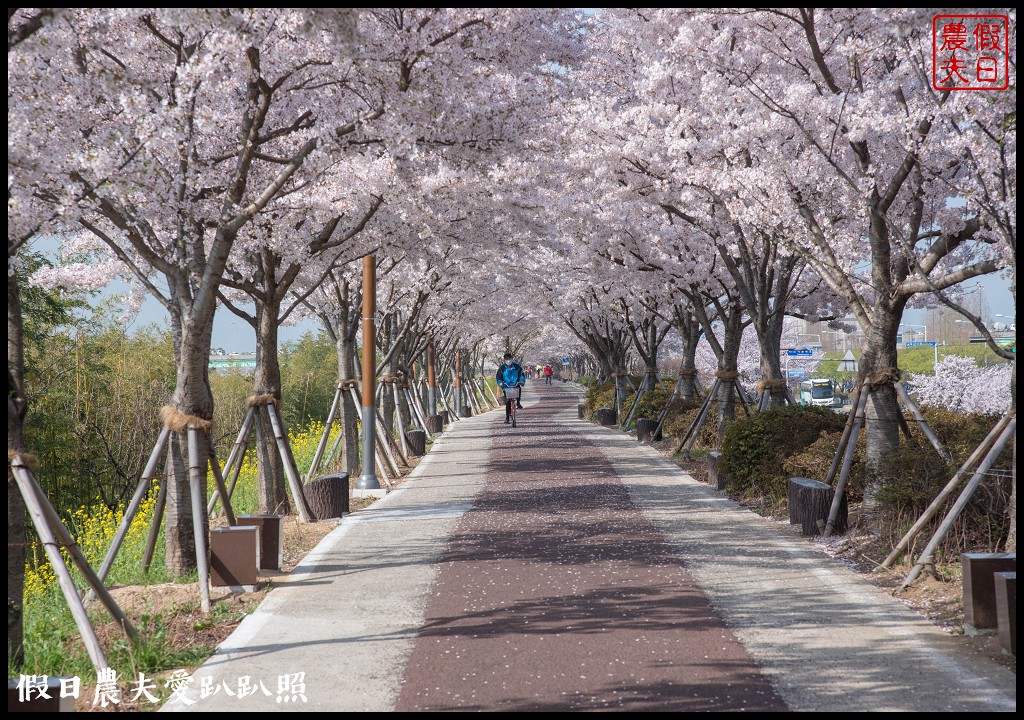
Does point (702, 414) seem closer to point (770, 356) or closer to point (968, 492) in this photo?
point (770, 356)

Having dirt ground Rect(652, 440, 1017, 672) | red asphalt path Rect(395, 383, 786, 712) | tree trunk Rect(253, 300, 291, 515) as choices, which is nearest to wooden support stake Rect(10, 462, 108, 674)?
red asphalt path Rect(395, 383, 786, 712)

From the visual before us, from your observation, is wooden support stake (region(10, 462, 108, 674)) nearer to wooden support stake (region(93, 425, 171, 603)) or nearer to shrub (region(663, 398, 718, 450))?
wooden support stake (region(93, 425, 171, 603))

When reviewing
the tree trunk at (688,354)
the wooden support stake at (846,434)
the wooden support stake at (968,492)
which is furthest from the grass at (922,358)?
the wooden support stake at (968,492)

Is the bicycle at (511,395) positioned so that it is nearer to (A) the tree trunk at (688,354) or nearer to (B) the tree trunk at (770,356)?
(A) the tree trunk at (688,354)

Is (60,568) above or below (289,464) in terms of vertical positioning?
below

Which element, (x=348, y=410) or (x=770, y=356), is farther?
(x=348, y=410)

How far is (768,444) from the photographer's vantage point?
13234 millimetres

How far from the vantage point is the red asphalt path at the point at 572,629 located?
5371 millimetres

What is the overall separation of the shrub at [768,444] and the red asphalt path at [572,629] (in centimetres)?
231

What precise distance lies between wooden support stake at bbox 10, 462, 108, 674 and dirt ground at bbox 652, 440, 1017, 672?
5760 millimetres

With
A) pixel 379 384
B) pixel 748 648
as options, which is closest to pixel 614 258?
pixel 379 384

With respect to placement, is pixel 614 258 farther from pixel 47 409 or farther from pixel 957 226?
pixel 47 409

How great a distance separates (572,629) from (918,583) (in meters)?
3.18

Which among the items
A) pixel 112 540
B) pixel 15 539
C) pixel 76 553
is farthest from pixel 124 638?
pixel 112 540
